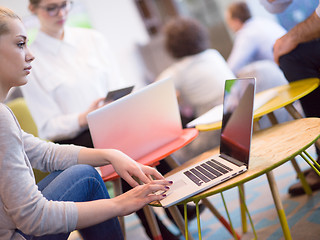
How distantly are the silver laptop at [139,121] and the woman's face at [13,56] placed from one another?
29 cm

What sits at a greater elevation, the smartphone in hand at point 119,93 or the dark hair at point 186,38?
the dark hair at point 186,38

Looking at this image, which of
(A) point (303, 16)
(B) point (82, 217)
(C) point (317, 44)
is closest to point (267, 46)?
(A) point (303, 16)

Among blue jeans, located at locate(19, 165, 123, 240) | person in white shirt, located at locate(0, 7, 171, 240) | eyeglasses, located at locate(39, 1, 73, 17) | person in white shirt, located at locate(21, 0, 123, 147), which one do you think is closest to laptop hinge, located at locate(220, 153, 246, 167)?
person in white shirt, located at locate(0, 7, 171, 240)

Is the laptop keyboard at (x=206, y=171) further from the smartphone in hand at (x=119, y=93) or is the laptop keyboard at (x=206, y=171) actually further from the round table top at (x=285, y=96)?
the smartphone in hand at (x=119, y=93)

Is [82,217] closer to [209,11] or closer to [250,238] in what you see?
[250,238]

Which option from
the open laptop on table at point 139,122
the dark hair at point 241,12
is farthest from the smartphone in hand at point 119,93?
the dark hair at point 241,12

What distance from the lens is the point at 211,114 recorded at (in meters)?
1.61

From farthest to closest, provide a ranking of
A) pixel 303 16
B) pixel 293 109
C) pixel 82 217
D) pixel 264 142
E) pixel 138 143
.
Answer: pixel 303 16
pixel 293 109
pixel 138 143
pixel 264 142
pixel 82 217

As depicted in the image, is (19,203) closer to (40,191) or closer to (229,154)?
(40,191)

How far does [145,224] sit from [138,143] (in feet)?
1.91

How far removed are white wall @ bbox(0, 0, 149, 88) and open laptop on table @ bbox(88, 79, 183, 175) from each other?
349 cm

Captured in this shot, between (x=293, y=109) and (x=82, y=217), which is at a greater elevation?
(x=82, y=217)

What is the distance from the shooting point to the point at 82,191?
1.03 meters

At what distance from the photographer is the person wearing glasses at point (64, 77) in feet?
5.74
